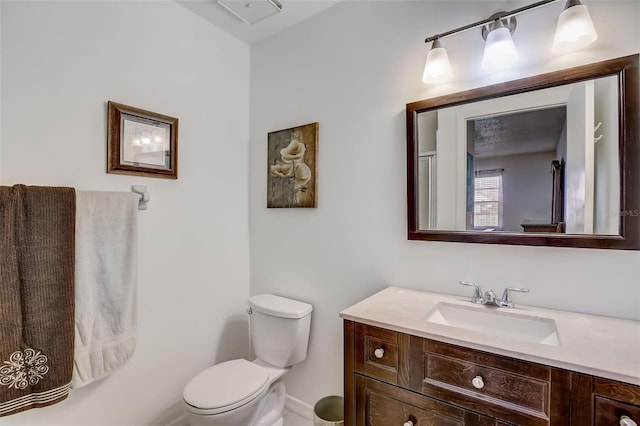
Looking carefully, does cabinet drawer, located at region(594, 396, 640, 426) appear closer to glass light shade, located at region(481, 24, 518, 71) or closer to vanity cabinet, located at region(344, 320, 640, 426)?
vanity cabinet, located at region(344, 320, 640, 426)

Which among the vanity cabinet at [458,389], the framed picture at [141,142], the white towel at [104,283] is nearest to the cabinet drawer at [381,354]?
A: the vanity cabinet at [458,389]

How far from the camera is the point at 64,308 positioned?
121 centimetres

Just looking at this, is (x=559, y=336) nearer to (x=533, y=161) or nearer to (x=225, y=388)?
(x=533, y=161)

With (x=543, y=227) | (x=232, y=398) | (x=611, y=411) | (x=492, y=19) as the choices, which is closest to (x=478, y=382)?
(x=611, y=411)

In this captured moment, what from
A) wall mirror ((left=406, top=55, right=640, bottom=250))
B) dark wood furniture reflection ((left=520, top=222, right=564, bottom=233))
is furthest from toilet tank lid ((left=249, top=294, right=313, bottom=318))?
dark wood furniture reflection ((left=520, top=222, right=564, bottom=233))

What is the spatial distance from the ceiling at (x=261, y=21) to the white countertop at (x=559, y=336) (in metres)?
1.67

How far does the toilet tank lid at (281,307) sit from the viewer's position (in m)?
1.71

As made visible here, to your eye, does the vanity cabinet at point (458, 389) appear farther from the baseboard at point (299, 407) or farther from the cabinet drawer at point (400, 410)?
the baseboard at point (299, 407)

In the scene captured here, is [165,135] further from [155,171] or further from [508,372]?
[508,372]

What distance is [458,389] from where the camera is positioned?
96 centimetres

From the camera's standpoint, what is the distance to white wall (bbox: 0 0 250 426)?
126 cm

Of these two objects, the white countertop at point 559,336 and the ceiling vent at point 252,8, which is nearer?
the white countertop at point 559,336

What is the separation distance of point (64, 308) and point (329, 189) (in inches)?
52.2

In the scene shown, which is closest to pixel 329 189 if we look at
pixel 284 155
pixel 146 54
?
pixel 284 155
